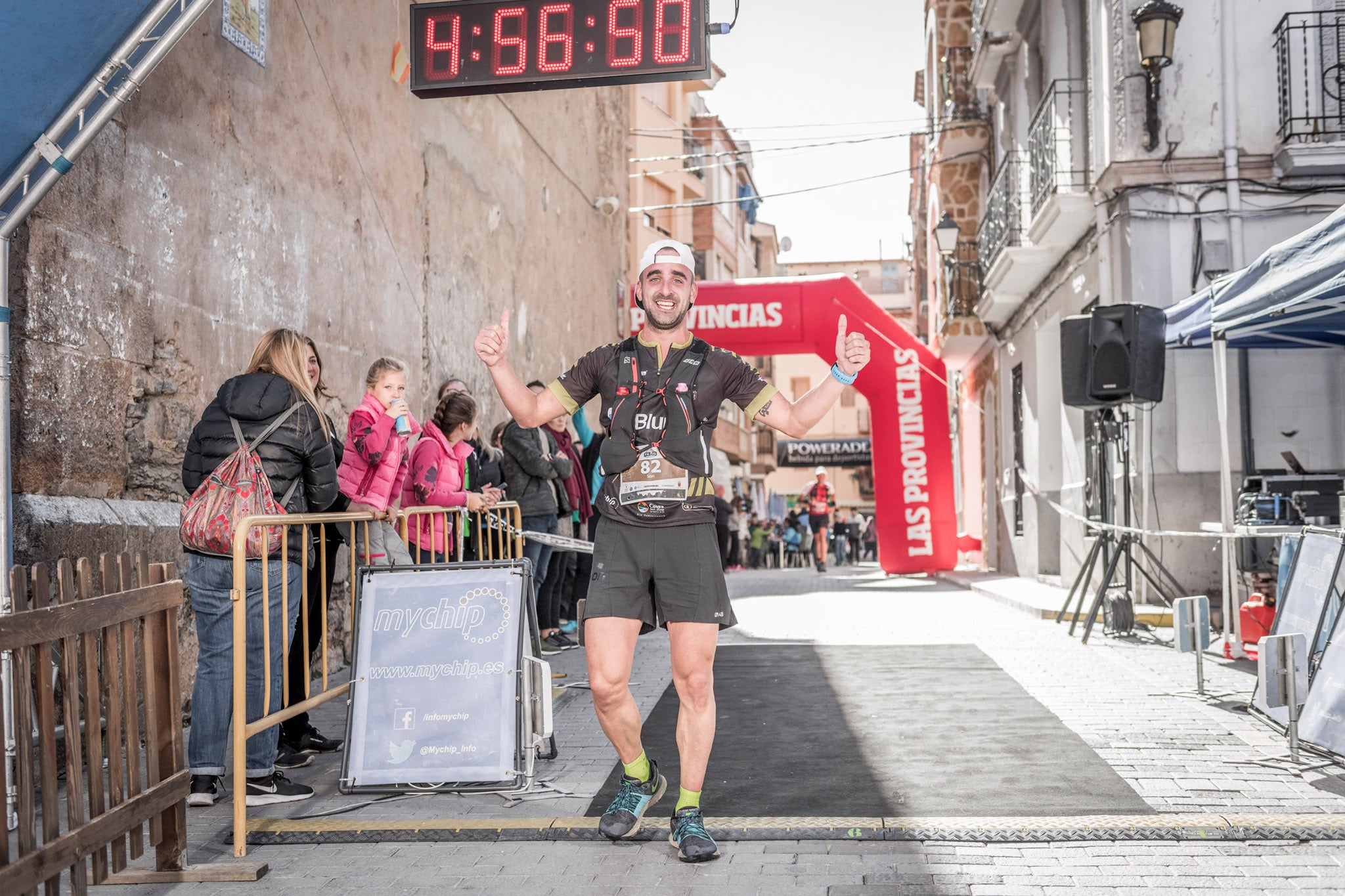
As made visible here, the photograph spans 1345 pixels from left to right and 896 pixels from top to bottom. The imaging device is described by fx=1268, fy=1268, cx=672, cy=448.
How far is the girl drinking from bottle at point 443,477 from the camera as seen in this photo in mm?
7074

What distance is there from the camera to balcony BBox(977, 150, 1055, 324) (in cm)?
1558

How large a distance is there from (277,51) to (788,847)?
631cm

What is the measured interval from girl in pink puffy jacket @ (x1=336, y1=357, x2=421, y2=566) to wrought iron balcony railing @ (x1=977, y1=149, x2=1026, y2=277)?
11.4 m

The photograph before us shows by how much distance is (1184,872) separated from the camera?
3.88 meters

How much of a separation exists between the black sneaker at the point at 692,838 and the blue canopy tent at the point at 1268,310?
4.41 metres

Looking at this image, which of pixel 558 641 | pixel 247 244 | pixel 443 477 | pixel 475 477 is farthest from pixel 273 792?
pixel 558 641

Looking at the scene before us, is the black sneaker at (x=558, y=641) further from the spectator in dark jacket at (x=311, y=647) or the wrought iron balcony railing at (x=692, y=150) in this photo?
the wrought iron balcony railing at (x=692, y=150)

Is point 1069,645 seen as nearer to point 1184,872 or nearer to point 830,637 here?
point 830,637

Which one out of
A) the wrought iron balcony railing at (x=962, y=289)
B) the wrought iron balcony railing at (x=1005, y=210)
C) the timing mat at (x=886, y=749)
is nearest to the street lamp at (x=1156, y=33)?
the wrought iron balcony railing at (x=1005, y=210)

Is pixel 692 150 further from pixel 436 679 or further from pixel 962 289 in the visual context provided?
pixel 436 679

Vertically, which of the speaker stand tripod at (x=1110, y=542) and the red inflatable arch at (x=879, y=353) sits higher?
the red inflatable arch at (x=879, y=353)

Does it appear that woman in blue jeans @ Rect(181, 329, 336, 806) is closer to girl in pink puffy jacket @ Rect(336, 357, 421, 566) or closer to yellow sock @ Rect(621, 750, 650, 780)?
girl in pink puffy jacket @ Rect(336, 357, 421, 566)

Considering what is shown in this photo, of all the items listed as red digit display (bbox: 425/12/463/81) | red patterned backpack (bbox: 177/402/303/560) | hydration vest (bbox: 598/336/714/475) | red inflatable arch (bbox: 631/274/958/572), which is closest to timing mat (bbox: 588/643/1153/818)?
hydration vest (bbox: 598/336/714/475)

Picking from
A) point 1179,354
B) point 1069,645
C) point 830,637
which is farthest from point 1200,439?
point 830,637
